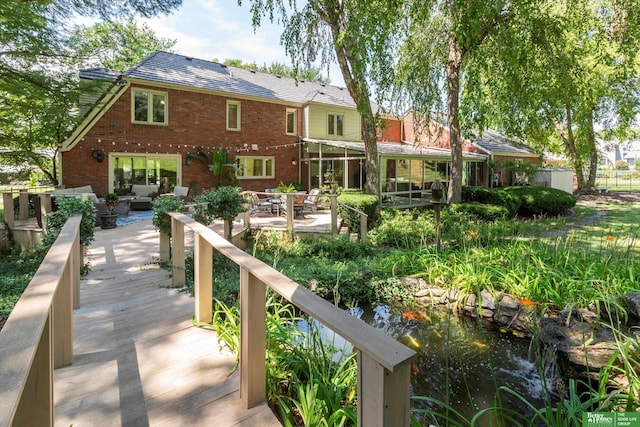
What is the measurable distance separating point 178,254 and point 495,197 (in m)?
14.3

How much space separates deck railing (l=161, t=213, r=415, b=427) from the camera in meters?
1.06

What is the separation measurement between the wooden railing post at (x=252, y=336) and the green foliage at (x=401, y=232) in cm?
680

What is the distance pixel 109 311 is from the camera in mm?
3705

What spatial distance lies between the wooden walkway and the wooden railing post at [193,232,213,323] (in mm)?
163

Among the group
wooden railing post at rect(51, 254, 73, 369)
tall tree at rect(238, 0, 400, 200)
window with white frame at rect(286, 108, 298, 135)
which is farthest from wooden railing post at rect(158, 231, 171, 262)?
window with white frame at rect(286, 108, 298, 135)

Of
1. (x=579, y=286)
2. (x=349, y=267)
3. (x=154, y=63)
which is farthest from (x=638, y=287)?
(x=154, y=63)

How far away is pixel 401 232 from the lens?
31.8 ft

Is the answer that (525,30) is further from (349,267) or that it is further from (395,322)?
(395,322)

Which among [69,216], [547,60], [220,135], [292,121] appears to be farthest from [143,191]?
[547,60]

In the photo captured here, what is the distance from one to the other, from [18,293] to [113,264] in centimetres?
137

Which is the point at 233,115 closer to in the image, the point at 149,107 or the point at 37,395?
the point at 149,107

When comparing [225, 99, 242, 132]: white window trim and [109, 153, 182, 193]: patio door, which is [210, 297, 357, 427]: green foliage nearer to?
[109, 153, 182, 193]: patio door

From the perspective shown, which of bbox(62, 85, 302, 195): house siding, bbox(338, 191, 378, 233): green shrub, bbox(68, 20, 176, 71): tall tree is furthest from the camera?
bbox(62, 85, 302, 195): house siding

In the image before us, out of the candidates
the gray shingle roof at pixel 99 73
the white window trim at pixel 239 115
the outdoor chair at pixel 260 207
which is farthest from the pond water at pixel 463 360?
the gray shingle roof at pixel 99 73
